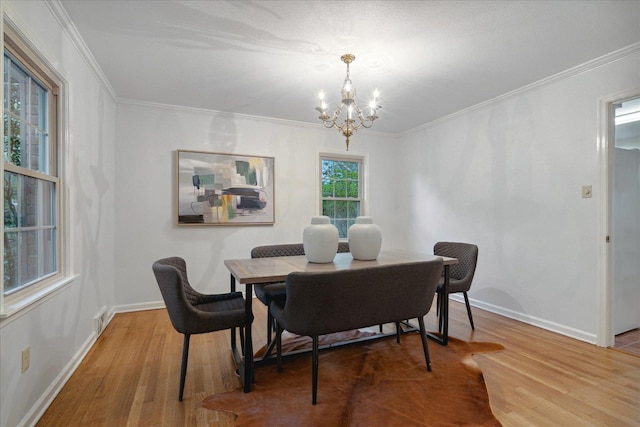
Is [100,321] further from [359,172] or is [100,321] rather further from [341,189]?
[359,172]

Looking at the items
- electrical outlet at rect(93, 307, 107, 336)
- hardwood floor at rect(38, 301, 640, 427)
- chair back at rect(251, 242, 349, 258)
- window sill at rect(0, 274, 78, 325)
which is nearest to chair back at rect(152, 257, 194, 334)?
hardwood floor at rect(38, 301, 640, 427)

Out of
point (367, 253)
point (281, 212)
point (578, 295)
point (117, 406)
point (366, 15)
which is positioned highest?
point (366, 15)

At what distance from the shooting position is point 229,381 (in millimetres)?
2141

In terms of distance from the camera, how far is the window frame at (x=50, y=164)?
161 cm

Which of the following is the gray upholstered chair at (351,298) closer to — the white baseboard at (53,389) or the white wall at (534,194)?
the white baseboard at (53,389)

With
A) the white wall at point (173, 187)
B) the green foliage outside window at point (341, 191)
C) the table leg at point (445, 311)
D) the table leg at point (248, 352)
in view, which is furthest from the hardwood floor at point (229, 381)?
the green foliage outside window at point (341, 191)

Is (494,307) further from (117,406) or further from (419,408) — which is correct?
(117,406)

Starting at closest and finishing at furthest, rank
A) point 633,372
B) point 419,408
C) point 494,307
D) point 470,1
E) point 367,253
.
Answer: point 419,408 → point 470,1 → point 633,372 → point 367,253 → point 494,307

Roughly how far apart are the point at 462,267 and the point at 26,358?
3311mm

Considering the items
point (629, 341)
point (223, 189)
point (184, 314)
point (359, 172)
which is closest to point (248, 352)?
point (184, 314)

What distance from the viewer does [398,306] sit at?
2074mm

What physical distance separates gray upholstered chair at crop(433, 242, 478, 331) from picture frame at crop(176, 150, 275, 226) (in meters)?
2.25

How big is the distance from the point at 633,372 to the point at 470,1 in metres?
2.76

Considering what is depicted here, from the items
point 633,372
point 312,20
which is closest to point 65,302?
point 312,20
